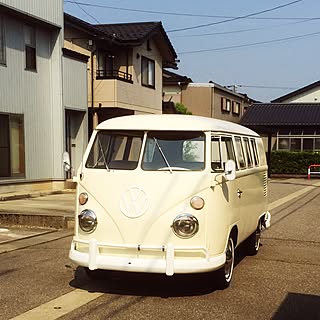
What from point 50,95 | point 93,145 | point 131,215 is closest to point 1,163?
point 50,95

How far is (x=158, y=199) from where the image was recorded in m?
5.29

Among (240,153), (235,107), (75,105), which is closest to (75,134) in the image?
(75,105)

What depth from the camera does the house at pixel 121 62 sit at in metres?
19.8

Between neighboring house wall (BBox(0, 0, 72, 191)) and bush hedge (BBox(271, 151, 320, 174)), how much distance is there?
18.9m

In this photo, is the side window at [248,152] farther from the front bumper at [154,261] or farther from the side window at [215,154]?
the front bumper at [154,261]

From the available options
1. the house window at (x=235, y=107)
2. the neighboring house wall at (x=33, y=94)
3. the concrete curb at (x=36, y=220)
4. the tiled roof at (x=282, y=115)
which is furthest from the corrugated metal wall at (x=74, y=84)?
the house window at (x=235, y=107)

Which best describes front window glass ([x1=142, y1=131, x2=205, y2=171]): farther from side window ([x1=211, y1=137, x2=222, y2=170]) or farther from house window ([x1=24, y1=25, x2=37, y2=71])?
house window ([x1=24, y1=25, x2=37, y2=71])

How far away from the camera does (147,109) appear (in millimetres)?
23781

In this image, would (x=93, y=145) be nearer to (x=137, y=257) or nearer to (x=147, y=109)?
(x=137, y=257)

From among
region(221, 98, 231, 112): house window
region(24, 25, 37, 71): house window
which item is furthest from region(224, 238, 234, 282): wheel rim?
region(221, 98, 231, 112): house window

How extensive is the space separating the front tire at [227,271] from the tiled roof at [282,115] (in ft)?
93.9

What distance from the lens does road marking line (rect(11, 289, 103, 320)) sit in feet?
15.8

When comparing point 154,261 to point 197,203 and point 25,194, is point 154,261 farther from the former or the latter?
point 25,194

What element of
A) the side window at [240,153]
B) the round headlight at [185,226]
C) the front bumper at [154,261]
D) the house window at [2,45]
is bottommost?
the front bumper at [154,261]
